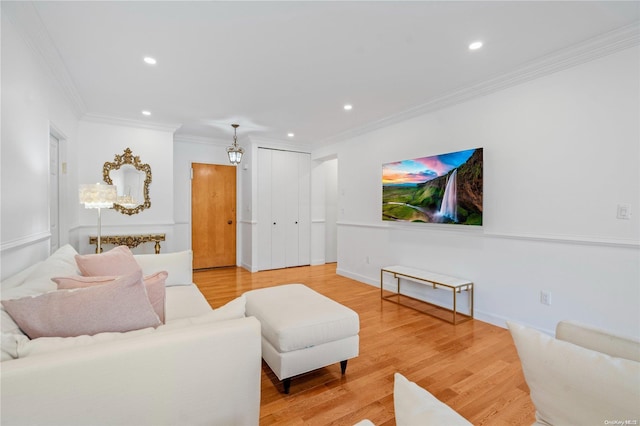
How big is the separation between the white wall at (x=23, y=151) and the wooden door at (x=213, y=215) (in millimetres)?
2923

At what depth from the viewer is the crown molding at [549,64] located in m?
2.25

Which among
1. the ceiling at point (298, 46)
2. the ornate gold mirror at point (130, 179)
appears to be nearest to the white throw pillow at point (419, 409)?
the ceiling at point (298, 46)

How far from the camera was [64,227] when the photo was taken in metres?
3.54

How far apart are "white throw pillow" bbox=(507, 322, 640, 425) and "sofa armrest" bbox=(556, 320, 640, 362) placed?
211 millimetres

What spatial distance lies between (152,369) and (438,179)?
3.34 m

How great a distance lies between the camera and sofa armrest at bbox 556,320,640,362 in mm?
778

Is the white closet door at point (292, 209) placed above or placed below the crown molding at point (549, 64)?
below

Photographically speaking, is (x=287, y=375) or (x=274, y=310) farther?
(x=274, y=310)

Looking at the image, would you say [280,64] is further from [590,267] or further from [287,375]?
[590,267]

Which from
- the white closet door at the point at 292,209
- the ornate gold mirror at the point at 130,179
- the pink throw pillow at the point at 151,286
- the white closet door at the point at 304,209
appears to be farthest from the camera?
the white closet door at the point at 304,209

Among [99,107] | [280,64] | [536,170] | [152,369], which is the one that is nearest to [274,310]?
[152,369]

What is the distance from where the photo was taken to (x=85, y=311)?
44.7 inches

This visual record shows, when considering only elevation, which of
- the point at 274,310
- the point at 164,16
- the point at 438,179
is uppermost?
the point at 164,16

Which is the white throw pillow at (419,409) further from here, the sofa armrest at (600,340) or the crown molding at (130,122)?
the crown molding at (130,122)
